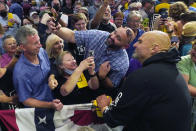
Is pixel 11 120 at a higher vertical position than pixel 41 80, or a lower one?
lower

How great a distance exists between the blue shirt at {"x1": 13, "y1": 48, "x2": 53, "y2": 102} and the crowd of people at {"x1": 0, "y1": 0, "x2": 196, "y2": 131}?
11mm

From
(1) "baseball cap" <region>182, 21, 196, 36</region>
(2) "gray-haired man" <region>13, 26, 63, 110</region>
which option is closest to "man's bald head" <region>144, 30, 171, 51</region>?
(2) "gray-haired man" <region>13, 26, 63, 110</region>

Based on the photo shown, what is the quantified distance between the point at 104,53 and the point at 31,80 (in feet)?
3.34

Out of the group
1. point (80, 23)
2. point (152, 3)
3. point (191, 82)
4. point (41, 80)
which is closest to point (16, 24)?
point (80, 23)

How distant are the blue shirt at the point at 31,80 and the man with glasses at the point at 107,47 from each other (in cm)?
50

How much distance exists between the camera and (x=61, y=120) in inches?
108

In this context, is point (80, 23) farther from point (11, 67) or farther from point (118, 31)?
point (11, 67)

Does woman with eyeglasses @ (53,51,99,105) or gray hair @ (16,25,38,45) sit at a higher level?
gray hair @ (16,25,38,45)

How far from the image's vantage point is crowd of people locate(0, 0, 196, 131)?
1820 millimetres

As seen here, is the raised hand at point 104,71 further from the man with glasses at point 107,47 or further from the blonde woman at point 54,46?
the blonde woman at point 54,46

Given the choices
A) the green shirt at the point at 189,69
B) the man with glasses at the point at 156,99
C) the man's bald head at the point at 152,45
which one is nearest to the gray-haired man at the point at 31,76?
the man with glasses at the point at 156,99

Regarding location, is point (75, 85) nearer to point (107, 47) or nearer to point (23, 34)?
point (107, 47)

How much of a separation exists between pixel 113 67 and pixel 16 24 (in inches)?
192

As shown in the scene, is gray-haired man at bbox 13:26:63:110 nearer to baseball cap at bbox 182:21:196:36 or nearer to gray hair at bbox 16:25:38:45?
gray hair at bbox 16:25:38:45
